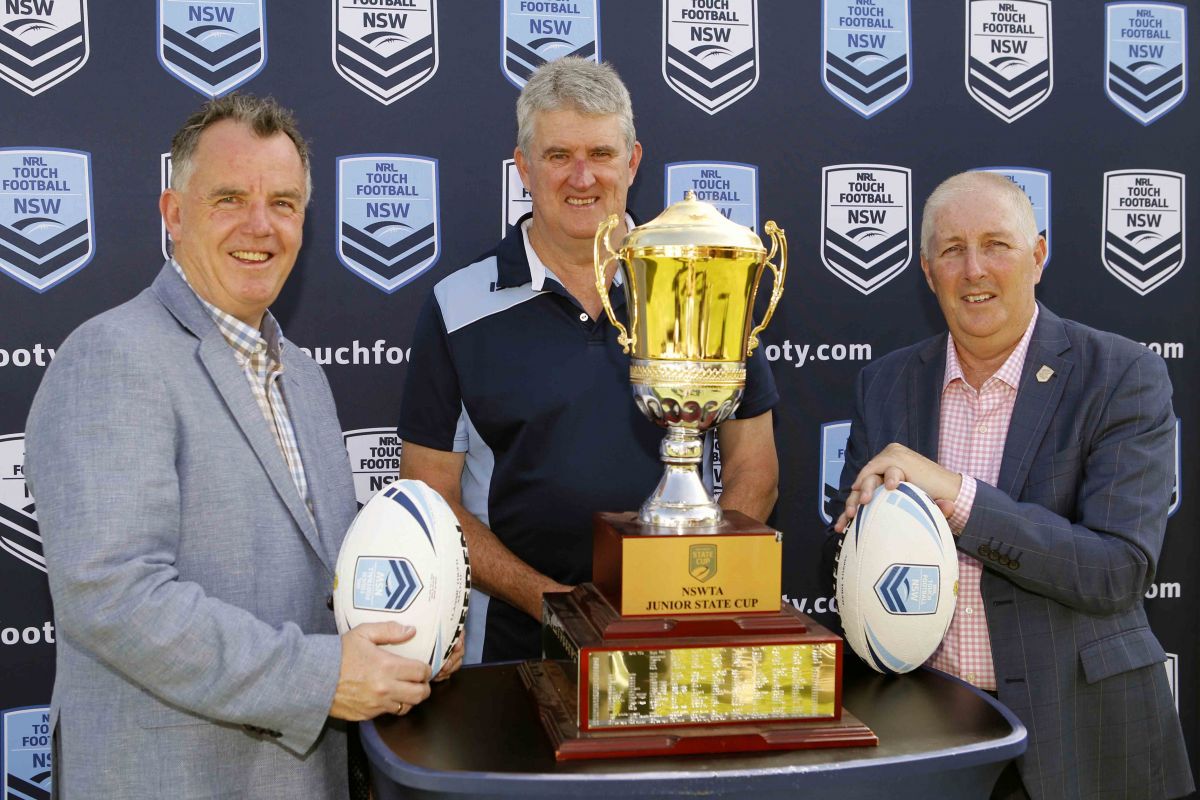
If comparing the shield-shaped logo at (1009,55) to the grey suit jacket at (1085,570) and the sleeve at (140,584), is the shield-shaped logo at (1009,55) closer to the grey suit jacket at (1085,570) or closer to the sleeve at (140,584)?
the grey suit jacket at (1085,570)

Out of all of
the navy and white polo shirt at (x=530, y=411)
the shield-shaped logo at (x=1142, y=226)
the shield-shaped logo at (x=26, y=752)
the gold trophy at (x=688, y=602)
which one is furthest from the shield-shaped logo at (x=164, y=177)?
the shield-shaped logo at (x=1142, y=226)

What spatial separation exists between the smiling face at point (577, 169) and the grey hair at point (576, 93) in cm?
1

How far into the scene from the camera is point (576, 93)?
192 centimetres

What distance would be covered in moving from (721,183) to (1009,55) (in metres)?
0.84

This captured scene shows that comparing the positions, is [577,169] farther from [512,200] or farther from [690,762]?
[690,762]

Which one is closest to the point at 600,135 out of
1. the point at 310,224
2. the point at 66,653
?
the point at 310,224

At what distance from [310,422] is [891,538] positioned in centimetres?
88

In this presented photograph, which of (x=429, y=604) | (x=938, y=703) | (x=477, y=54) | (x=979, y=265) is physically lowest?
(x=938, y=703)

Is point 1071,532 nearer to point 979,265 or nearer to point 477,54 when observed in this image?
point 979,265

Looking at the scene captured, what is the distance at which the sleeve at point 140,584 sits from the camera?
1188mm

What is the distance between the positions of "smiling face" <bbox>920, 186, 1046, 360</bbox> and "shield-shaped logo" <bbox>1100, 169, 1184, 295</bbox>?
1005mm

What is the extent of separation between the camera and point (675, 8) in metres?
2.52

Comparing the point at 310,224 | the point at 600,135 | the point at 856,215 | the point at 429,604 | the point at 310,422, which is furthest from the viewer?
the point at 856,215

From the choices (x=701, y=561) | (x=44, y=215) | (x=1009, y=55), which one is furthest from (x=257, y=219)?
(x=1009, y=55)
